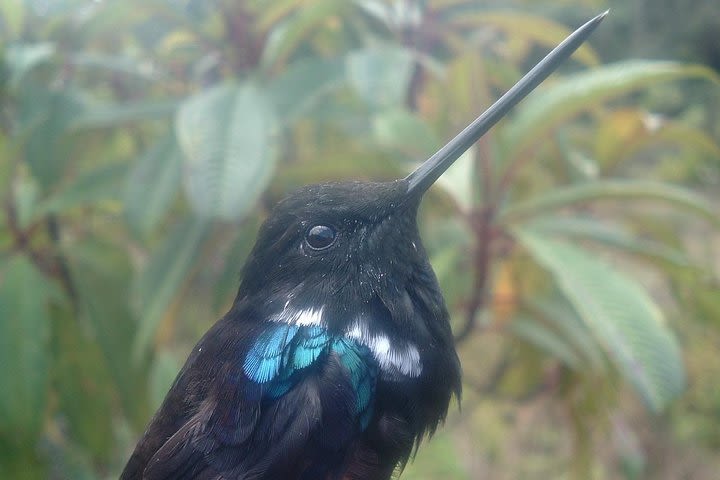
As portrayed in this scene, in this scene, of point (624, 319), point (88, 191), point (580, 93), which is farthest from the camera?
point (88, 191)

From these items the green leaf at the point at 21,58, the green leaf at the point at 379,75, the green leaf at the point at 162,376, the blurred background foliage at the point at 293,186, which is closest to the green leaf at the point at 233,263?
the blurred background foliage at the point at 293,186

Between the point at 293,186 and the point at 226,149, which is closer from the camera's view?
the point at 226,149

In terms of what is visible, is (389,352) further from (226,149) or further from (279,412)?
(226,149)

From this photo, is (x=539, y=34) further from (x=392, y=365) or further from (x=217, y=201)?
(x=392, y=365)

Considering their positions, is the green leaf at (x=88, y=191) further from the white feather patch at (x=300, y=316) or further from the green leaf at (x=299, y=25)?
the white feather patch at (x=300, y=316)

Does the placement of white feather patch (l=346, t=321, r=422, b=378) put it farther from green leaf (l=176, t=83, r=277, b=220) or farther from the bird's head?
green leaf (l=176, t=83, r=277, b=220)

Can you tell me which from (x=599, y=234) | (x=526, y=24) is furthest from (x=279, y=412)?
(x=526, y=24)
